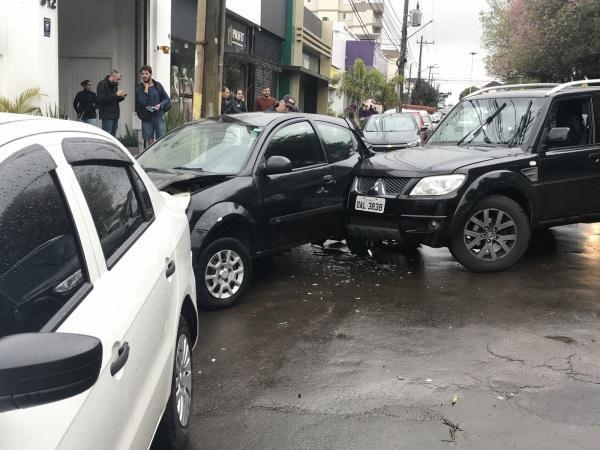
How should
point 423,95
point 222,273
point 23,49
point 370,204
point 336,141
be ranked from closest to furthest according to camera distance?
point 222,273 → point 370,204 → point 336,141 → point 23,49 → point 423,95

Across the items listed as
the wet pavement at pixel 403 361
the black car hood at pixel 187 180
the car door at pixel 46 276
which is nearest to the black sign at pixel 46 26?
the black car hood at pixel 187 180

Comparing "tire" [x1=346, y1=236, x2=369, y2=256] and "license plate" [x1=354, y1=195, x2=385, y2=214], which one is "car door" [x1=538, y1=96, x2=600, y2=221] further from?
"tire" [x1=346, y1=236, x2=369, y2=256]

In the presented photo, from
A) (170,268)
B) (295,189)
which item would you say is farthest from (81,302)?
(295,189)

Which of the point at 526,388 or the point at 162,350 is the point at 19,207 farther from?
the point at 526,388

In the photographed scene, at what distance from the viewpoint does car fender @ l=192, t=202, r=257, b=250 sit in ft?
16.6

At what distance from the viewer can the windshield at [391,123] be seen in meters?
17.2

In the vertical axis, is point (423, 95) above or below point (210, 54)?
above

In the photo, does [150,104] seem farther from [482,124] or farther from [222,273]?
[222,273]

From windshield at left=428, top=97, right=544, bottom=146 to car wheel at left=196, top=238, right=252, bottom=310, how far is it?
3211mm

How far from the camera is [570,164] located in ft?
22.1

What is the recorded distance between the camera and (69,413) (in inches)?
65.6

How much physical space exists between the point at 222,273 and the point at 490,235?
283cm

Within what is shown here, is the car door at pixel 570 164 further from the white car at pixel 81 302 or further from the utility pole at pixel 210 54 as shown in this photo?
the white car at pixel 81 302

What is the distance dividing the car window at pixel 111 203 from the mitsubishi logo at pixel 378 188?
369 centimetres
